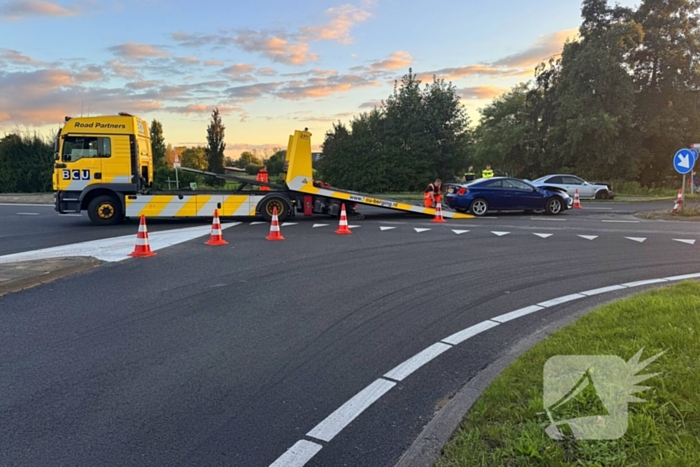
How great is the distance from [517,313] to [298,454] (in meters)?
3.75

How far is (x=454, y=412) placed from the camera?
3.39 metres

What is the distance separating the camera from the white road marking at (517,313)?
570cm

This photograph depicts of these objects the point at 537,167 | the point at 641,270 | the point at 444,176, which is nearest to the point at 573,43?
the point at 537,167

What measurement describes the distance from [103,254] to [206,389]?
22.6 feet

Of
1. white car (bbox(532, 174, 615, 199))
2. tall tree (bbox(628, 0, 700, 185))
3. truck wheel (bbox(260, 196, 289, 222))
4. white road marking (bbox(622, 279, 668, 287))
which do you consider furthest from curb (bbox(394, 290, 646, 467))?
tall tree (bbox(628, 0, 700, 185))

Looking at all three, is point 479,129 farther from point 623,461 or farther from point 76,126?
point 623,461

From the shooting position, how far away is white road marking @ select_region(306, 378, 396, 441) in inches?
128

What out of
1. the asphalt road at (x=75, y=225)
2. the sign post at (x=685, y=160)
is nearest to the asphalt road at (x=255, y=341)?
the asphalt road at (x=75, y=225)

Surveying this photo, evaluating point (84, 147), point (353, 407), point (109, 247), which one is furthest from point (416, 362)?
point (84, 147)

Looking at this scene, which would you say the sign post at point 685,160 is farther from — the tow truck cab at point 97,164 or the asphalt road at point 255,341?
the tow truck cab at point 97,164

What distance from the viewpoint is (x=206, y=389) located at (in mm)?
3893

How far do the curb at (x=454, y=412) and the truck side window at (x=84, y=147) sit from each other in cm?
1345

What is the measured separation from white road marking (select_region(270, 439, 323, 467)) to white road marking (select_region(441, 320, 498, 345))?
2212 millimetres

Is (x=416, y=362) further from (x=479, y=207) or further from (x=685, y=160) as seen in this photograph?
(x=685, y=160)
